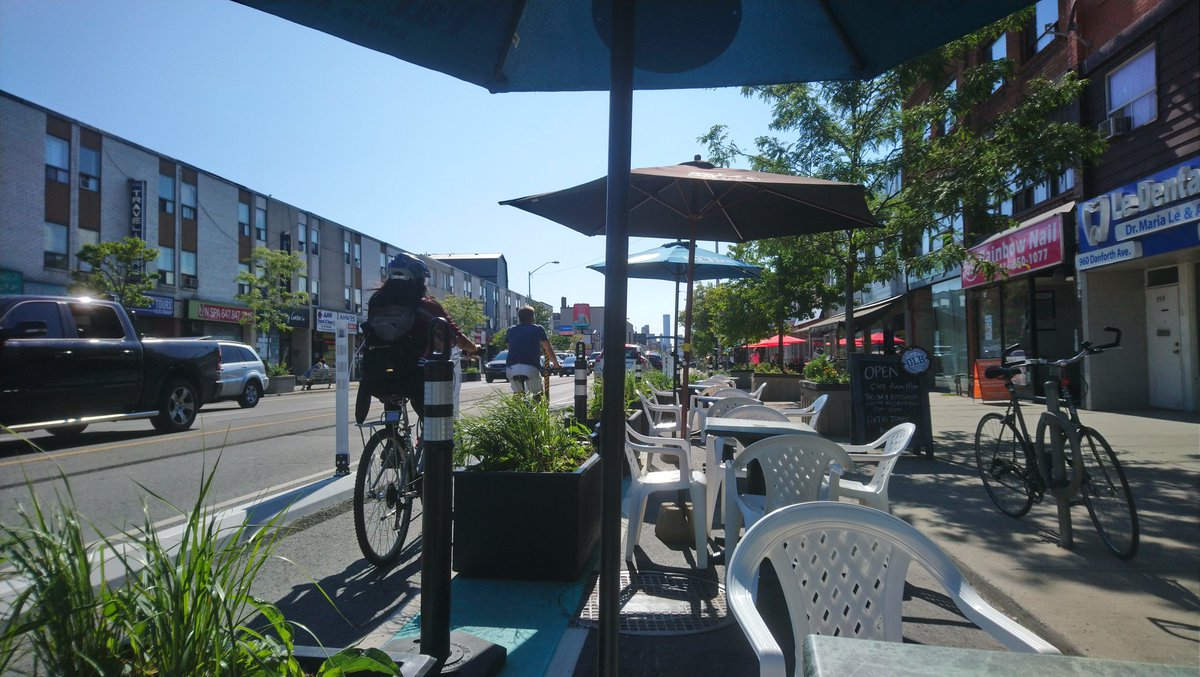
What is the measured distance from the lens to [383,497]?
13.2 ft

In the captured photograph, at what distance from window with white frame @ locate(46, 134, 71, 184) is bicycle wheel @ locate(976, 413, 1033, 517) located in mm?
31625

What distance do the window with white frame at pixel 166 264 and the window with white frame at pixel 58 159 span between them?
5015 mm

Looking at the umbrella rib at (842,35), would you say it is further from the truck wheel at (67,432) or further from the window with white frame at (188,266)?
the window with white frame at (188,266)

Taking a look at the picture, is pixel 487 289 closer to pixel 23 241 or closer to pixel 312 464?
pixel 23 241

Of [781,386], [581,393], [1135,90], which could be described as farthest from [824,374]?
[1135,90]

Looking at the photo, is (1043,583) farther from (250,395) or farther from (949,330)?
(949,330)

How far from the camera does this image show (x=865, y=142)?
32.8 ft

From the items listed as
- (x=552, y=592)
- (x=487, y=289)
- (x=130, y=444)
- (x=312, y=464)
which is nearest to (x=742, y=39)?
(x=552, y=592)

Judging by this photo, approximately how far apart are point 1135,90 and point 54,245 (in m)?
33.6

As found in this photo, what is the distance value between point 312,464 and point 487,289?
246 feet

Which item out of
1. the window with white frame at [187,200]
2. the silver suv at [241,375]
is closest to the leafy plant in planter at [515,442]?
the silver suv at [241,375]

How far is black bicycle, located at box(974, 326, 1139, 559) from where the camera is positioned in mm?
3891

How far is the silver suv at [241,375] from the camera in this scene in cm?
1644

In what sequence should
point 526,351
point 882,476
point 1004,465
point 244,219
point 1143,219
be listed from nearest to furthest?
point 882,476
point 1004,465
point 526,351
point 1143,219
point 244,219
